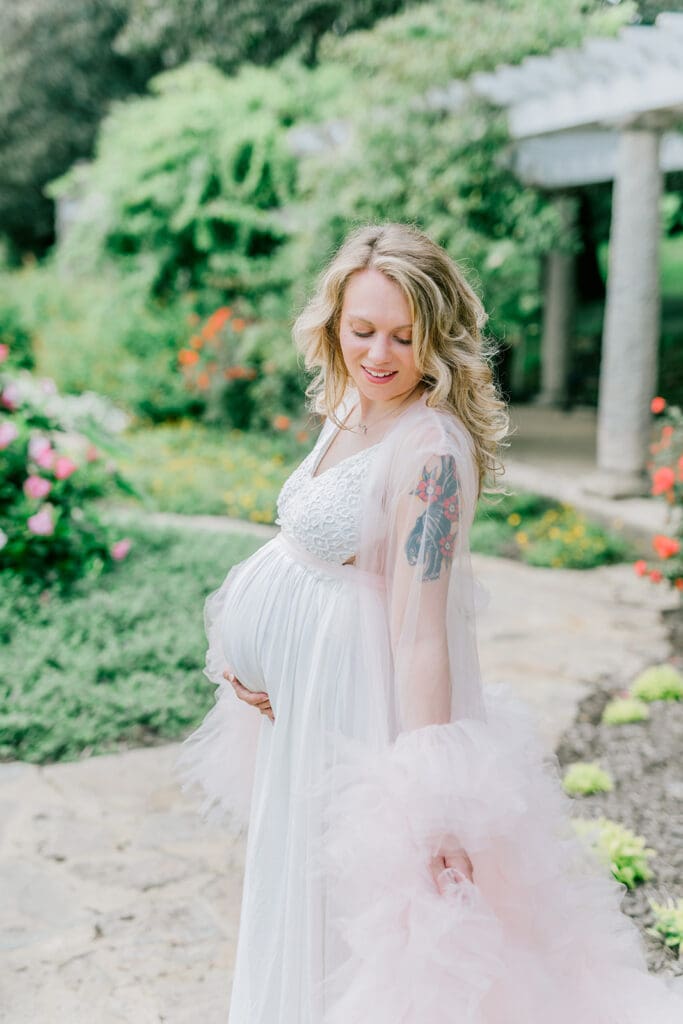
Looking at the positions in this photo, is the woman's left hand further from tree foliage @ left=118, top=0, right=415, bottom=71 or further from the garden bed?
tree foliage @ left=118, top=0, right=415, bottom=71

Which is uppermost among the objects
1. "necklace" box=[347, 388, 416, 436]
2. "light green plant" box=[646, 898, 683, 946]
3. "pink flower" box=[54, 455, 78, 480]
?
"necklace" box=[347, 388, 416, 436]

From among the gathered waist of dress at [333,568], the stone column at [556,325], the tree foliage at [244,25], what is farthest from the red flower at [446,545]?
the tree foliage at [244,25]

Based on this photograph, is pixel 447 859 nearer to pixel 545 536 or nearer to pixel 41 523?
pixel 41 523

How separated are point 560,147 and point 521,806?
8.26m

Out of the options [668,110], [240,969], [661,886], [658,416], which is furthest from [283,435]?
[240,969]

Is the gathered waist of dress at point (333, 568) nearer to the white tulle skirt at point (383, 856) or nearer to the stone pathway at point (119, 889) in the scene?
the white tulle skirt at point (383, 856)

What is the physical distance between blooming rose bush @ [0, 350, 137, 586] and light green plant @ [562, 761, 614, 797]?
2614mm

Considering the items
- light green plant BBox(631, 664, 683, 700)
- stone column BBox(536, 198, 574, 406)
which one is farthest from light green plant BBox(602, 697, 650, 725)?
stone column BBox(536, 198, 574, 406)

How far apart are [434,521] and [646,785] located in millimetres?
2153

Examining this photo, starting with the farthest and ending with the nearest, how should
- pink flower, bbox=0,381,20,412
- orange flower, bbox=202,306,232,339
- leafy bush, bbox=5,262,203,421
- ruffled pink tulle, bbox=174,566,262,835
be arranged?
1. leafy bush, bbox=5,262,203,421
2. orange flower, bbox=202,306,232,339
3. pink flower, bbox=0,381,20,412
4. ruffled pink tulle, bbox=174,566,262,835

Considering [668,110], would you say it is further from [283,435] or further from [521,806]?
[521,806]

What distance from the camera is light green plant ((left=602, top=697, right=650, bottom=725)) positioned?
3.94 meters

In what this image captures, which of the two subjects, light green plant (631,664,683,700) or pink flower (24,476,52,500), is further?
pink flower (24,476,52,500)

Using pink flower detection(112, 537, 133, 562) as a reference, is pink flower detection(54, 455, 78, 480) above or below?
above
